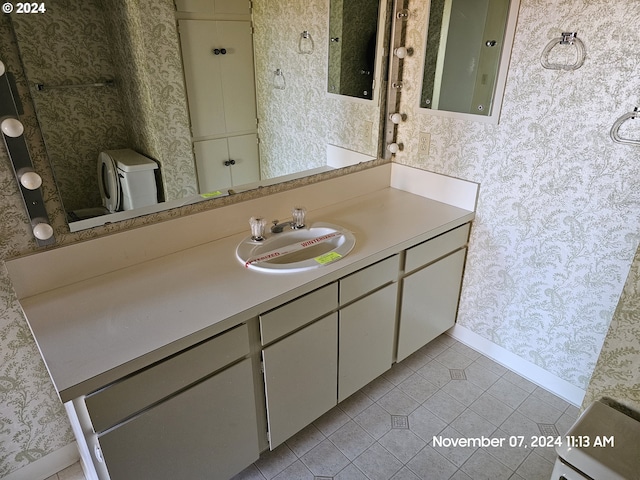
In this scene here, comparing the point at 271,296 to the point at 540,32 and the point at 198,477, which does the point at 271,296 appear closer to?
the point at 198,477

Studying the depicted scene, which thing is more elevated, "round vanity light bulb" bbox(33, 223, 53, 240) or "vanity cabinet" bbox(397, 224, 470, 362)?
"round vanity light bulb" bbox(33, 223, 53, 240)

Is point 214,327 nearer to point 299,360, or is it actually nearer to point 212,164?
point 299,360

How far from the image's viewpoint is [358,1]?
6.40ft

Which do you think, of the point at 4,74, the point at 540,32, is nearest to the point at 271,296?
the point at 4,74

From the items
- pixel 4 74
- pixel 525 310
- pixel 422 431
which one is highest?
pixel 4 74

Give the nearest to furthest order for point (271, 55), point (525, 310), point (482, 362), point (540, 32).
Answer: point (540, 32) < point (271, 55) < point (525, 310) < point (482, 362)

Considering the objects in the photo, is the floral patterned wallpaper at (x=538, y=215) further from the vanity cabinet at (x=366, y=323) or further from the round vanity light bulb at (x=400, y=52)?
the vanity cabinet at (x=366, y=323)

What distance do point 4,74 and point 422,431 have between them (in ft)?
6.58

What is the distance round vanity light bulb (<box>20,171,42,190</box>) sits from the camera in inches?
48.3

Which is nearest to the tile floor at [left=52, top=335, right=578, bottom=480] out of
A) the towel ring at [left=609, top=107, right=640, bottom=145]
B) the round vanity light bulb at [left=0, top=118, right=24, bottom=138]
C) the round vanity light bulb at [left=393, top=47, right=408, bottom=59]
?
the towel ring at [left=609, top=107, right=640, bottom=145]

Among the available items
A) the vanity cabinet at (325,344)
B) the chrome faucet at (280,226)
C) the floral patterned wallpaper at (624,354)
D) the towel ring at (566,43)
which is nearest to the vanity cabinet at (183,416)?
the vanity cabinet at (325,344)

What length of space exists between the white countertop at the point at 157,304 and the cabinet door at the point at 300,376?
201 millimetres

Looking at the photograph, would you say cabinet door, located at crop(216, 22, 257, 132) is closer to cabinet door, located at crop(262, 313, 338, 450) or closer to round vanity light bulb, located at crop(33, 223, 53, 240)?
round vanity light bulb, located at crop(33, 223, 53, 240)

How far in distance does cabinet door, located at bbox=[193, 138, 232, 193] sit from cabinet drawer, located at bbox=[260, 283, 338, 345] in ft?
2.03
